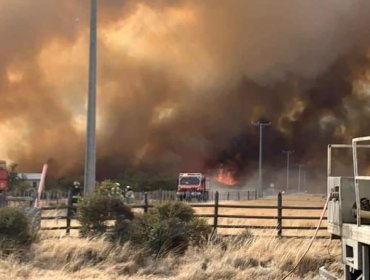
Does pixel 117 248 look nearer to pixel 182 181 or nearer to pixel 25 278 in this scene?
pixel 25 278

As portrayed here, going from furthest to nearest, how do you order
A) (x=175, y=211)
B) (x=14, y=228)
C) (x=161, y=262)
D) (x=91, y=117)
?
(x=91, y=117) < (x=175, y=211) < (x=14, y=228) < (x=161, y=262)

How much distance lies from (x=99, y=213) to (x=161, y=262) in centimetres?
277

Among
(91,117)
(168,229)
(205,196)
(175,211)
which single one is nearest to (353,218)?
(168,229)

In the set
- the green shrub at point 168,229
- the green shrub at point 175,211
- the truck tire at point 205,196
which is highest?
the truck tire at point 205,196

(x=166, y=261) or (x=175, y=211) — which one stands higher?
(x=175, y=211)

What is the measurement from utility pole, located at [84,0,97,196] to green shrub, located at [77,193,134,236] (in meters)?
1.81

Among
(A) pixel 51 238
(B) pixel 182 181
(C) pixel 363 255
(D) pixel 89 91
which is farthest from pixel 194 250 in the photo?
(B) pixel 182 181

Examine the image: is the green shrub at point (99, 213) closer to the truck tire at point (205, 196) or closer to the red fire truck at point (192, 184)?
the truck tire at point (205, 196)

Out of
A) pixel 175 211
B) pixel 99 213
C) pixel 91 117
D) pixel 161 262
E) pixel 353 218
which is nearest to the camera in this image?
pixel 353 218

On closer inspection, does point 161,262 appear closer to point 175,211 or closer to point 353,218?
point 175,211

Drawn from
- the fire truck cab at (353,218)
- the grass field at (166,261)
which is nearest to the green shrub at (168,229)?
the grass field at (166,261)

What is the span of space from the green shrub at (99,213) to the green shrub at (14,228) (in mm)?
1593

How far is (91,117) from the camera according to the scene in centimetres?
1702

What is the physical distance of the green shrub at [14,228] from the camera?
41.0ft
